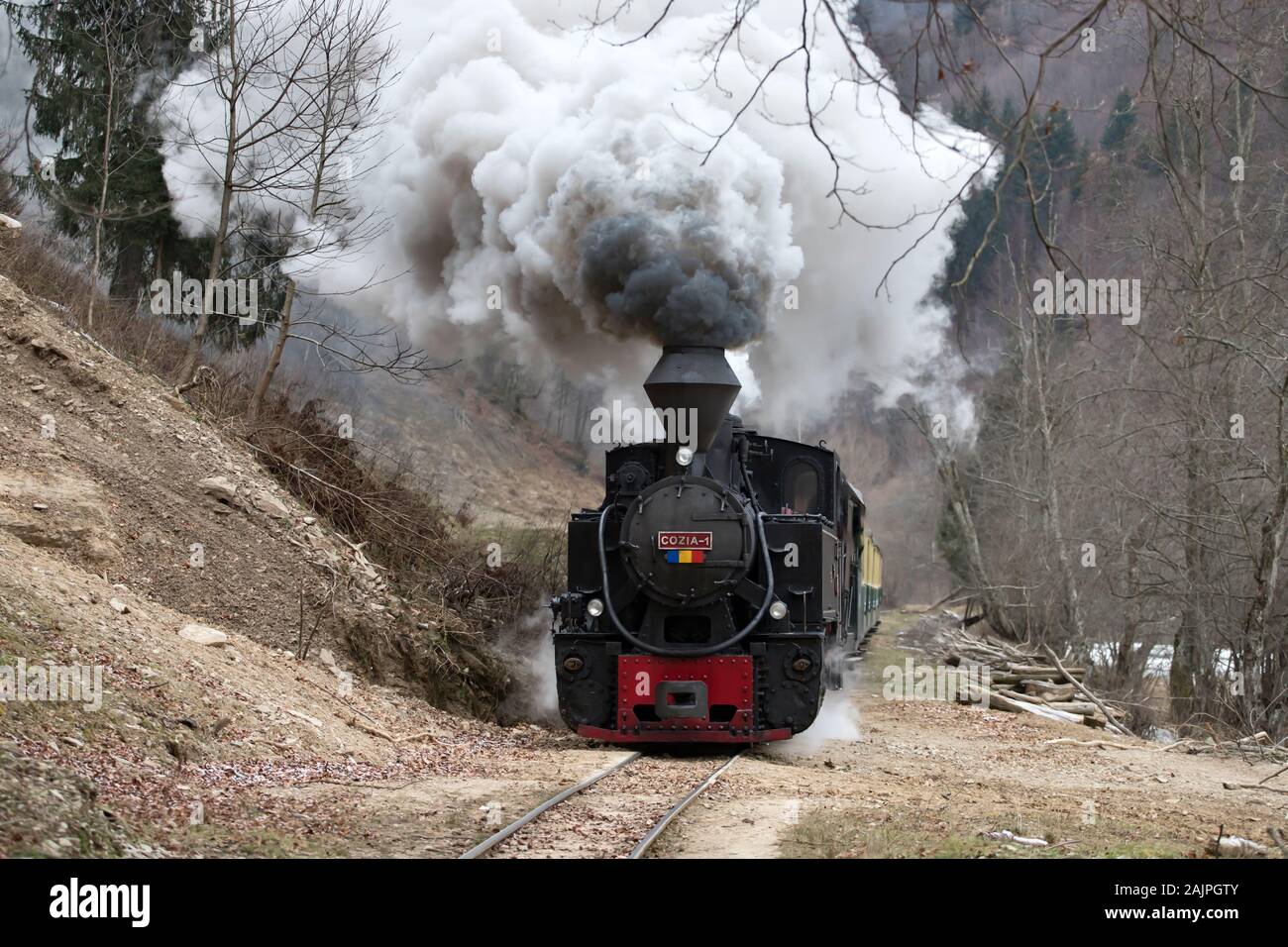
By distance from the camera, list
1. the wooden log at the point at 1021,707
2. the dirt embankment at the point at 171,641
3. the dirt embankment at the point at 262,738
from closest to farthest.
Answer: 1. the dirt embankment at the point at 171,641
2. the dirt embankment at the point at 262,738
3. the wooden log at the point at 1021,707

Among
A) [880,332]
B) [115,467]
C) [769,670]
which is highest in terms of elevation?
[880,332]

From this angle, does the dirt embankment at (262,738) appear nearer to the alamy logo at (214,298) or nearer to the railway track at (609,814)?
the railway track at (609,814)

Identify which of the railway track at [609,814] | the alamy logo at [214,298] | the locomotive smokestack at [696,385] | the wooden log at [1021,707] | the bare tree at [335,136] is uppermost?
the bare tree at [335,136]

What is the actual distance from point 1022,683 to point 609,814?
46.9 ft

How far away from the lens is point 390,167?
52.0 ft

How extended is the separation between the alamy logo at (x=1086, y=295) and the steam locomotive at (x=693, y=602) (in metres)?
2.95

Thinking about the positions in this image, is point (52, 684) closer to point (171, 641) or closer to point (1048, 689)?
point (171, 641)

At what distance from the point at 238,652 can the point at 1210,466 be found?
14.0m

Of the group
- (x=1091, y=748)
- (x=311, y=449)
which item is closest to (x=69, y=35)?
(x=311, y=449)

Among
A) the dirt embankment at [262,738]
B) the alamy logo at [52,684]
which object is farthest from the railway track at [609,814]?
the alamy logo at [52,684]

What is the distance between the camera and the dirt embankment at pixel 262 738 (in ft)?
21.0

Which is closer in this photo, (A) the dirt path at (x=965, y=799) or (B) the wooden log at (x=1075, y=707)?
(A) the dirt path at (x=965, y=799)

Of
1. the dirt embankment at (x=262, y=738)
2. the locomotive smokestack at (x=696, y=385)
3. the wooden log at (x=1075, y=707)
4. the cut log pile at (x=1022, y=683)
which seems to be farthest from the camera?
the wooden log at (x=1075, y=707)
